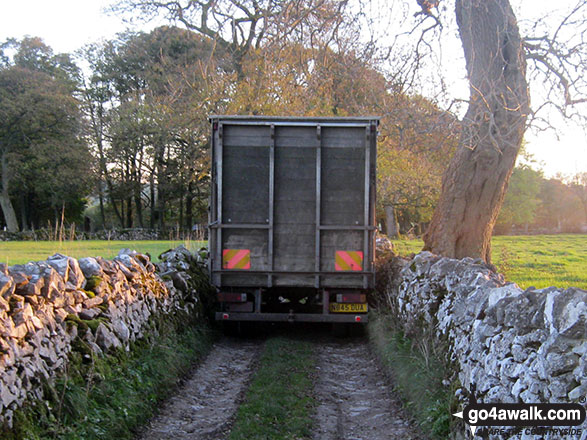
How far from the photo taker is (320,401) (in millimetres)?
6762

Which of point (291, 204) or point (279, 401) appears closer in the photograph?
point (279, 401)

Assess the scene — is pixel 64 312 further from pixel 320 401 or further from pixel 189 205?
pixel 189 205

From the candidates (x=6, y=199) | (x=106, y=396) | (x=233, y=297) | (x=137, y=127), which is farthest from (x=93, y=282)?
(x=6, y=199)

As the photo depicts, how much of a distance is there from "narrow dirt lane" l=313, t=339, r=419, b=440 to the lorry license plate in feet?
2.25

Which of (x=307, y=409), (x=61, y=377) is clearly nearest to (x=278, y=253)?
(x=307, y=409)

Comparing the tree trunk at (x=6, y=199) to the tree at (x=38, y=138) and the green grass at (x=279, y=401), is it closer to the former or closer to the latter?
the tree at (x=38, y=138)

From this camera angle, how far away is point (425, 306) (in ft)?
25.9

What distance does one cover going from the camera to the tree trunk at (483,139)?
10.3 metres

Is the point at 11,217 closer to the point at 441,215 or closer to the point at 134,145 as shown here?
the point at 134,145

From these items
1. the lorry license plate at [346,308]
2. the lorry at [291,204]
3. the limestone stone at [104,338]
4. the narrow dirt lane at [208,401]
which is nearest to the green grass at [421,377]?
the lorry license plate at [346,308]

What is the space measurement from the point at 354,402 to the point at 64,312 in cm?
338

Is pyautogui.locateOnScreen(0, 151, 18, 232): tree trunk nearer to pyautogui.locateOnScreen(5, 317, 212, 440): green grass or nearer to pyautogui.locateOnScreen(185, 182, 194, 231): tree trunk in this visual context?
pyautogui.locateOnScreen(185, 182, 194, 231): tree trunk

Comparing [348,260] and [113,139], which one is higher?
[113,139]

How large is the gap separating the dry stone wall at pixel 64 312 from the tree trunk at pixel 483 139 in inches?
219
